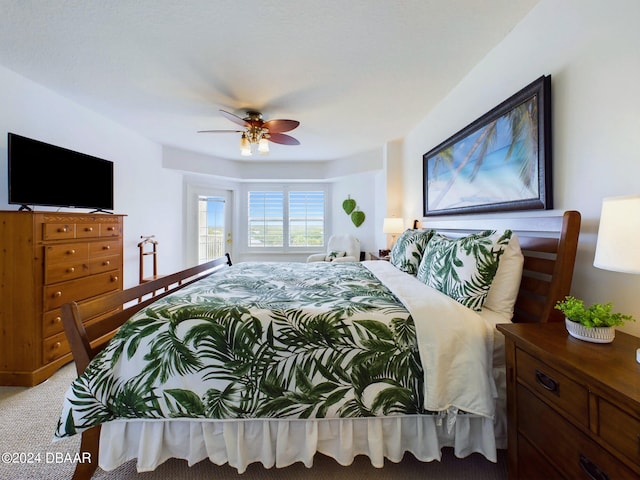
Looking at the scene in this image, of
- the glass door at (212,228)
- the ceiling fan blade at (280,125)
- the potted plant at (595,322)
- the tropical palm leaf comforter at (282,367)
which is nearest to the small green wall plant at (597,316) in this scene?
the potted plant at (595,322)

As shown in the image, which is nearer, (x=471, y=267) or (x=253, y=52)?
(x=471, y=267)

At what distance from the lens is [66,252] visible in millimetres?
2303

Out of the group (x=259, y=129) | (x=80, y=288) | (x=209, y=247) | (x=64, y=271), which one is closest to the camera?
(x=64, y=271)

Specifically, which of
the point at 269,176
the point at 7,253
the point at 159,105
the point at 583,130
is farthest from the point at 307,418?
the point at 269,176

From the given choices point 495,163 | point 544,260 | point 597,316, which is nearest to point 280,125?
point 495,163

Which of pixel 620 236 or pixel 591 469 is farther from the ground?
pixel 620 236

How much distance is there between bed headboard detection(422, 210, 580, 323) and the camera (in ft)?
4.18

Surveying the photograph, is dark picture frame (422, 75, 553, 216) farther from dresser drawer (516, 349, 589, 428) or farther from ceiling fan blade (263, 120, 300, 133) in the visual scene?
ceiling fan blade (263, 120, 300, 133)

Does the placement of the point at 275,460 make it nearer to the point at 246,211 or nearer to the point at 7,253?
the point at 7,253

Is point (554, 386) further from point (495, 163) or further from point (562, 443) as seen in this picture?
point (495, 163)

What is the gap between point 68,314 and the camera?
118cm

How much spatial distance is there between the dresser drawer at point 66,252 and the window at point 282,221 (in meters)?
3.34

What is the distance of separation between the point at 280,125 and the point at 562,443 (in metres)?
2.85

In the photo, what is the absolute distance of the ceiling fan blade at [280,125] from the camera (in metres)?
2.67
